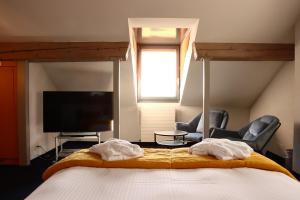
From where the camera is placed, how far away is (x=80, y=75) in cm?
486

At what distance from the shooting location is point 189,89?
16.8 ft

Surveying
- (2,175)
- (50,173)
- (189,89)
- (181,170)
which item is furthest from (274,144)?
(2,175)

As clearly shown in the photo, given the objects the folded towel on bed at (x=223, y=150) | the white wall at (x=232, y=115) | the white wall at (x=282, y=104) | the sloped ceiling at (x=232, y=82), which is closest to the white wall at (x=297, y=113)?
the white wall at (x=282, y=104)

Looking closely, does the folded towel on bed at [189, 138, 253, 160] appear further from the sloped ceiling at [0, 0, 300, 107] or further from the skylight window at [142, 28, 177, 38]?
the skylight window at [142, 28, 177, 38]

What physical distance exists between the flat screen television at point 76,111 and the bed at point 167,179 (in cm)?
213

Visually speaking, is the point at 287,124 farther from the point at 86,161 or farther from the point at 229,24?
the point at 86,161

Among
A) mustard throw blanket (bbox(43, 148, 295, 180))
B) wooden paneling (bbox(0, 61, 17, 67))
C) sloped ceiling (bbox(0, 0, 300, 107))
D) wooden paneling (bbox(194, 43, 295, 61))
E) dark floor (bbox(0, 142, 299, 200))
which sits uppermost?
sloped ceiling (bbox(0, 0, 300, 107))

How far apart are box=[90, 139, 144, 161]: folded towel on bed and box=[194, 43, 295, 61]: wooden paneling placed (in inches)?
89.5

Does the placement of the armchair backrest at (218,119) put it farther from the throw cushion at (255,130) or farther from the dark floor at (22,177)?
the dark floor at (22,177)

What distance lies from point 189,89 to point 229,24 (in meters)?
1.73

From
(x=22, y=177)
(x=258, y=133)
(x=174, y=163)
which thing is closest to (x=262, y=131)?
(x=258, y=133)

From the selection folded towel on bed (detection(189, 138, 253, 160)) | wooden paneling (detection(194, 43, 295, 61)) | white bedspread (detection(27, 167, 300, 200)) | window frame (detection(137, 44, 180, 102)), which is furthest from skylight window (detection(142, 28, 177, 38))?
white bedspread (detection(27, 167, 300, 200))

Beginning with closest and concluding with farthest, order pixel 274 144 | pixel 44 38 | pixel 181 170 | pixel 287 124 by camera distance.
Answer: pixel 181 170 < pixel 44 38 < pixel 287 124 < pixel 274 144

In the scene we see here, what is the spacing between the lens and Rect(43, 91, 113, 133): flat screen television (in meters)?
4.28
